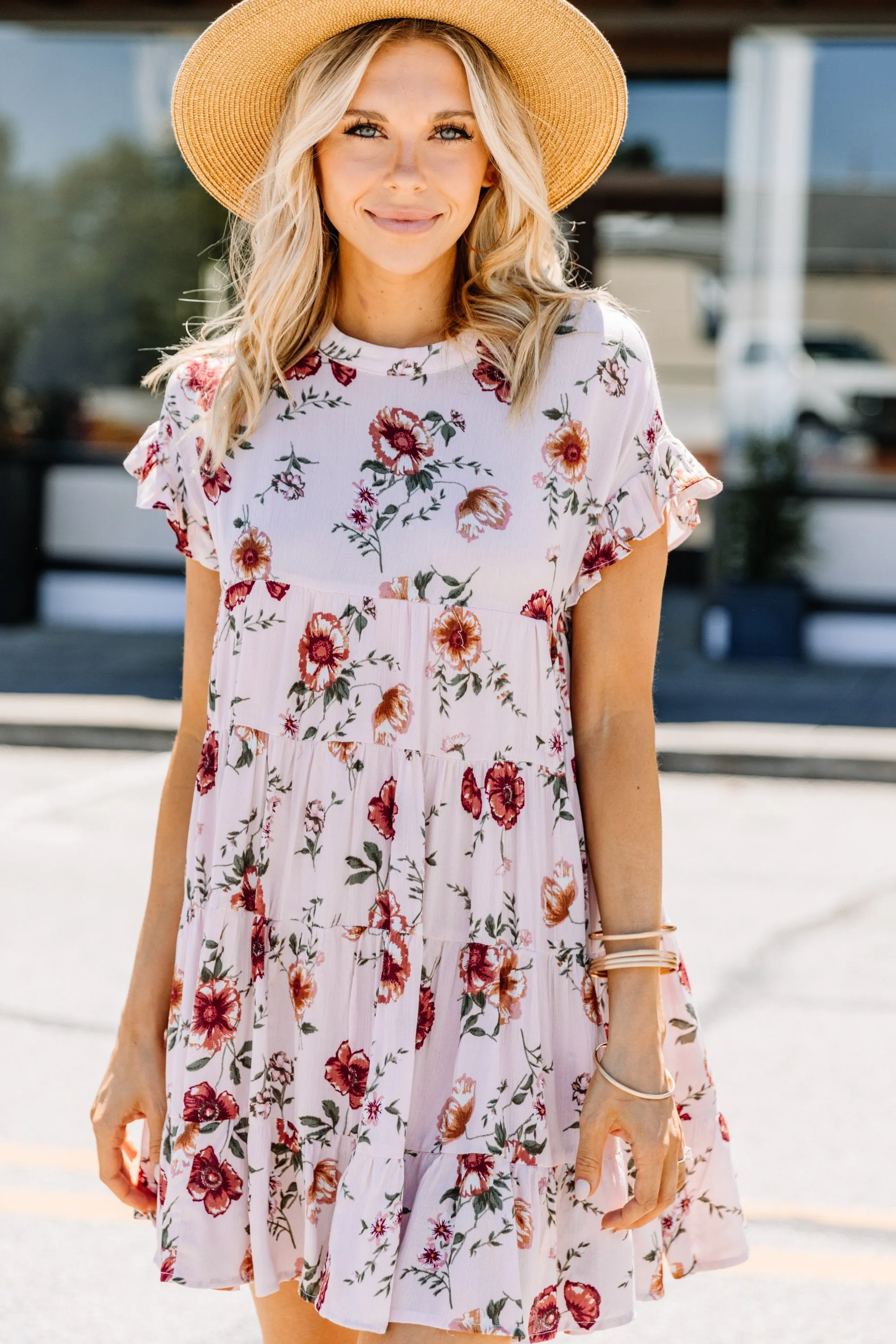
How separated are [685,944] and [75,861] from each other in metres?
2.25

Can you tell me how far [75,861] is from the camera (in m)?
6.00

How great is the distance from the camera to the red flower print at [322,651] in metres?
1.82

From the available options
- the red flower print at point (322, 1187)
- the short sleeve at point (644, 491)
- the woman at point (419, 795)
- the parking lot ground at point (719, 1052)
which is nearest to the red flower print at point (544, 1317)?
the woman at point (419, 795)

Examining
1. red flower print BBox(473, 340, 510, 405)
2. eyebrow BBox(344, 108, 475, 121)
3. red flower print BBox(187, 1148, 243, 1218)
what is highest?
eyebrow BBox(344, 108, 475, 121)

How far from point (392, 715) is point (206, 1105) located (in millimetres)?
478

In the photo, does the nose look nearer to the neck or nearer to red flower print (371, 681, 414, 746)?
the neck

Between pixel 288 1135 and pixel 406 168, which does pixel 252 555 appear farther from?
pixel 288 1135

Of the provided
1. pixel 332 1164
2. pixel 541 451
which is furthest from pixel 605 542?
pixel 332 1164

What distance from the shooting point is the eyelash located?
193 cm

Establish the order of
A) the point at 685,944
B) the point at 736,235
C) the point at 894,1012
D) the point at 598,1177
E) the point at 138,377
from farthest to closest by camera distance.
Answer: the point at 138,377 < the point at 736,235 < the point at 685,944 < the point at 894,1012 < the point at 598,1177

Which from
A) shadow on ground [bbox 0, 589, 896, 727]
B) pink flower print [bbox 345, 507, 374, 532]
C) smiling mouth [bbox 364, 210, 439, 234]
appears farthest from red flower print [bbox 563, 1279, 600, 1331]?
shadow on ground [bbox 0, 589, 896, 727]

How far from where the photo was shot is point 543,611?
183 centimetres

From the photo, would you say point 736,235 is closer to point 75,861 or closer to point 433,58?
point 75,861

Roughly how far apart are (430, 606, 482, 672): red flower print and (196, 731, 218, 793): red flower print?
292 millimetres
